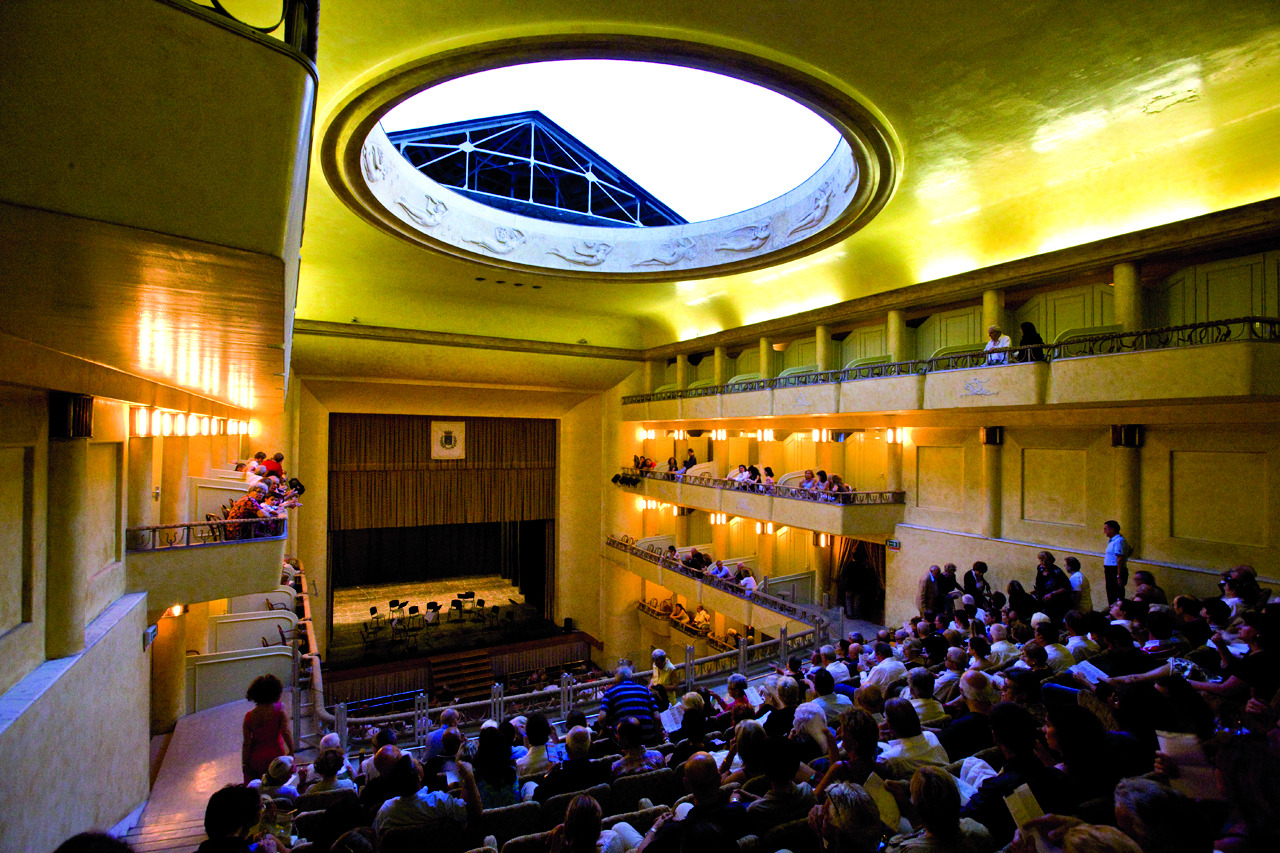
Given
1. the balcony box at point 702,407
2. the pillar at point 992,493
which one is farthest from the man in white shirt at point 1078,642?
the balcony box at point 702,407

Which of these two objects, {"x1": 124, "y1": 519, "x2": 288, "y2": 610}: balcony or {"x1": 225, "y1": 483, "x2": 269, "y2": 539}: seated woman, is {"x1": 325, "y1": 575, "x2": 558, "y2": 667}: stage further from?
{"x1": 225, "y1": 483, "x2": 269, "y2": 539}: seated woman

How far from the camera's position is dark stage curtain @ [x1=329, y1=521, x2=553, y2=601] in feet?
77.6

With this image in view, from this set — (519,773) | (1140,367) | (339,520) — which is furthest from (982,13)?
(339,520)

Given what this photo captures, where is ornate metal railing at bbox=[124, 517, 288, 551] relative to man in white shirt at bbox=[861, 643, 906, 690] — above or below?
above

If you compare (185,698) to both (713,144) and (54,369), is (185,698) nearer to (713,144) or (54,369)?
(54,369)

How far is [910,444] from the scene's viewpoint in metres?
13.3

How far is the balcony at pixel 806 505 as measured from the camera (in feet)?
41.6

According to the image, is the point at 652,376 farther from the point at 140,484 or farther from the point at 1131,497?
the point at 140,484

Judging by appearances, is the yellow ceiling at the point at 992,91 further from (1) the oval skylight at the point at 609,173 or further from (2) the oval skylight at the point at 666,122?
(2) the oval skylight at the point at 666,122

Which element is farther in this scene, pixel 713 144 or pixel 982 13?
pixel 713 144

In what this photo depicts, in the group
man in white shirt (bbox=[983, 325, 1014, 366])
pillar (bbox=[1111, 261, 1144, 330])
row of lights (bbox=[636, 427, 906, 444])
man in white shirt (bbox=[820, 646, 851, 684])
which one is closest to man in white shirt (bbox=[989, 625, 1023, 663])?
man in white shirt (bbox=[820, 646, 851, 684])

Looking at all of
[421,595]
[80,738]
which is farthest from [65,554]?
[421,595]

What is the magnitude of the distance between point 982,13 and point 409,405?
668 inches

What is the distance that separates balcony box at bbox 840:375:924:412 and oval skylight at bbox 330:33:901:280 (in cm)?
293
